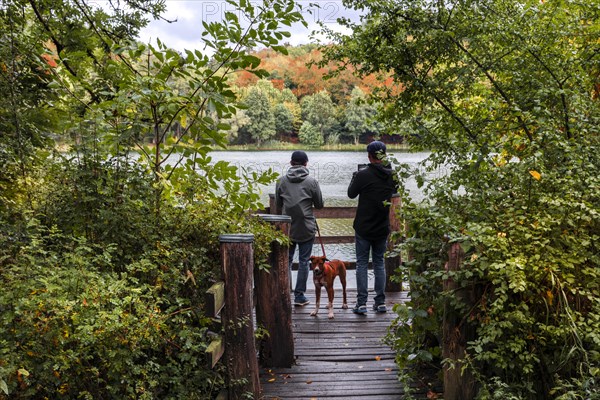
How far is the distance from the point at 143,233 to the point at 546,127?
2.71 meters

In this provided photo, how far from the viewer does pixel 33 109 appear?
4508 mm

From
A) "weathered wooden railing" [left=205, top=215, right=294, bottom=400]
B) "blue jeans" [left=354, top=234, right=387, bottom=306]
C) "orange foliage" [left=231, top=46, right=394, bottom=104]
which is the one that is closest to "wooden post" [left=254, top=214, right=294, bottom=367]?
"weathered wooden railing" [left=205, top=215, right=294, bottom=400]

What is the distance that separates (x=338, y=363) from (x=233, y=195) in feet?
6.80

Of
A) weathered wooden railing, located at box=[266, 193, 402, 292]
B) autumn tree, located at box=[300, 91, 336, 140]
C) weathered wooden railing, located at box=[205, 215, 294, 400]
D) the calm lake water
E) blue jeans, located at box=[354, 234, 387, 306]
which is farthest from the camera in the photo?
the calm lake water

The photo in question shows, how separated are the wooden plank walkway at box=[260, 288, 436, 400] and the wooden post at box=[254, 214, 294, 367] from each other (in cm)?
13

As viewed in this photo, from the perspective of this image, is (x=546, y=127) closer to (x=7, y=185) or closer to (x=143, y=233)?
(x=143, y=233)

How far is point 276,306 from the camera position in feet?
16.4

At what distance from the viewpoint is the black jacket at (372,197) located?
648 cm

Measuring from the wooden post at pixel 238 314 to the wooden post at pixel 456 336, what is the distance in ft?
4.40

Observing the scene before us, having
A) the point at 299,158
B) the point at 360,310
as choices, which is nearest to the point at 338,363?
the point at 360,310

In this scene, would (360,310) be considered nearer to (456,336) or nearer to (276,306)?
(276,306)

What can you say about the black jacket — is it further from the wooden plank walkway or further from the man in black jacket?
the wooden plank walkway

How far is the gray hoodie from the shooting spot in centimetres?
688

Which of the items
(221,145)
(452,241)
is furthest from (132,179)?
(452,241)
